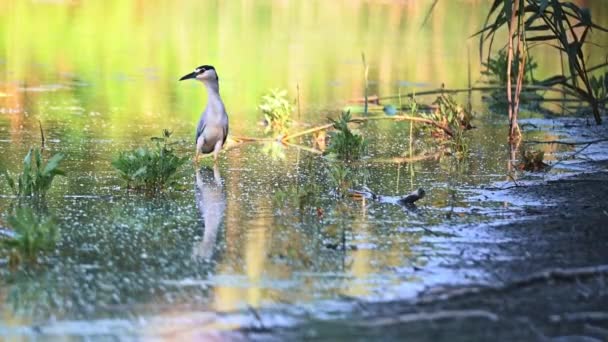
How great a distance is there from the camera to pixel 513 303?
517cm

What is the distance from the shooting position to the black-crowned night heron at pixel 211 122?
9914 millimetres

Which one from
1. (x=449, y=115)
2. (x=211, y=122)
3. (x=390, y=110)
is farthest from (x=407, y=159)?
(x=390, y=110)

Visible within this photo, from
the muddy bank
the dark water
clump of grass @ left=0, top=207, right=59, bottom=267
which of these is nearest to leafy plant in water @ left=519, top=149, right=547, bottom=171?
the dark water

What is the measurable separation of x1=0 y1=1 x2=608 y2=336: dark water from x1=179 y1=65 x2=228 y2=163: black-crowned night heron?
0.18 meters

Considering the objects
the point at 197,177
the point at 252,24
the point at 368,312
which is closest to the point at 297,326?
the point at 368,312

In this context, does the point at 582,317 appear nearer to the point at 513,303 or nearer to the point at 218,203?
the point at 513,303

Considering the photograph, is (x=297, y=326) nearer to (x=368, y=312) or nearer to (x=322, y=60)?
(x=368, y=312)

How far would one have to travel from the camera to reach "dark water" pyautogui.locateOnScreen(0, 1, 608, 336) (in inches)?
211

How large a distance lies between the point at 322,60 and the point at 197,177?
1025 centimetres

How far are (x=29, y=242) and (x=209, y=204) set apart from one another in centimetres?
210

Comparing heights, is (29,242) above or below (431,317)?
above

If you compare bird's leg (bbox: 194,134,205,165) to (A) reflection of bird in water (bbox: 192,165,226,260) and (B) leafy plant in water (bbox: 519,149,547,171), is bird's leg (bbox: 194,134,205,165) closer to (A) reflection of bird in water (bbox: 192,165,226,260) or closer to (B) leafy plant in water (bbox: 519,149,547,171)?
(A) reflection of bird in water (bbox: 192,165,226,260)

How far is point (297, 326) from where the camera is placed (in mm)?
4887

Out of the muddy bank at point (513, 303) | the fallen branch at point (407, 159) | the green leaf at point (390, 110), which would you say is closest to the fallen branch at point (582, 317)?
the muddy bank at point (513, 303)
